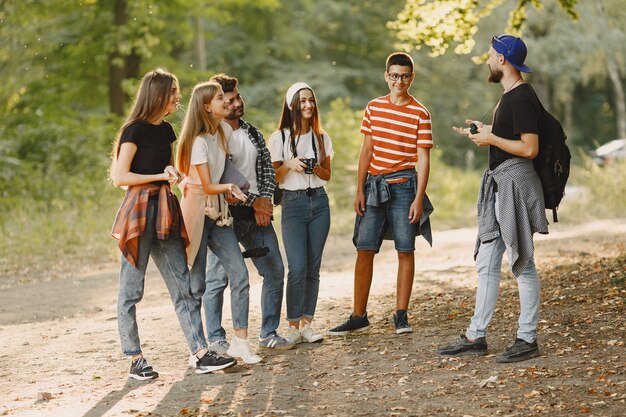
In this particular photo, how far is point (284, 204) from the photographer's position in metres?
7.28

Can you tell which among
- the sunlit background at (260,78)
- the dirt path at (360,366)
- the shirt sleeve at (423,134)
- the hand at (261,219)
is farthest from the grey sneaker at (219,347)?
the sunlit background at (260,78)

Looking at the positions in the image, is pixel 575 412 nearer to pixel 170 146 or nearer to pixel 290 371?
pixel 290 371

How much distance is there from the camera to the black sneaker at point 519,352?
6289 mm

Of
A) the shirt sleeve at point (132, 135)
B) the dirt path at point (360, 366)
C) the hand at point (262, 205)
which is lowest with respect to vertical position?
the dirt path at point (360, 366)

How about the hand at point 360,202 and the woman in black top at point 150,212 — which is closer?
the woman in black top at point 150,212

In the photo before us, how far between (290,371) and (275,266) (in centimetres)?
88

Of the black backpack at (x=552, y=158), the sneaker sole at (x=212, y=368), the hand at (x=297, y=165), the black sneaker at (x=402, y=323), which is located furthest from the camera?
the black sneaker at (x=402, y=323)

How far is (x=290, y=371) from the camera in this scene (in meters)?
6.55

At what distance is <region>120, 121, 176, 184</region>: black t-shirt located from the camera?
6.22 m

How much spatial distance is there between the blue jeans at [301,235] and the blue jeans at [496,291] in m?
1.28

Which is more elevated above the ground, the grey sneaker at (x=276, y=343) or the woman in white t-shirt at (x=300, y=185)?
the woman in white t-shirt at (x=300, y=185)

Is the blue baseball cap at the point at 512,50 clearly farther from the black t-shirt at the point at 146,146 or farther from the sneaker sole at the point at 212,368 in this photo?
the sneaker sole at the point at 212,368

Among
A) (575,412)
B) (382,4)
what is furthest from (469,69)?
(575,412)

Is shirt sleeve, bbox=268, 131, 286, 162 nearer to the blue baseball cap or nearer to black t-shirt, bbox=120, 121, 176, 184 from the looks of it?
black t-shirt, bbox=120, 121, 176, 184
